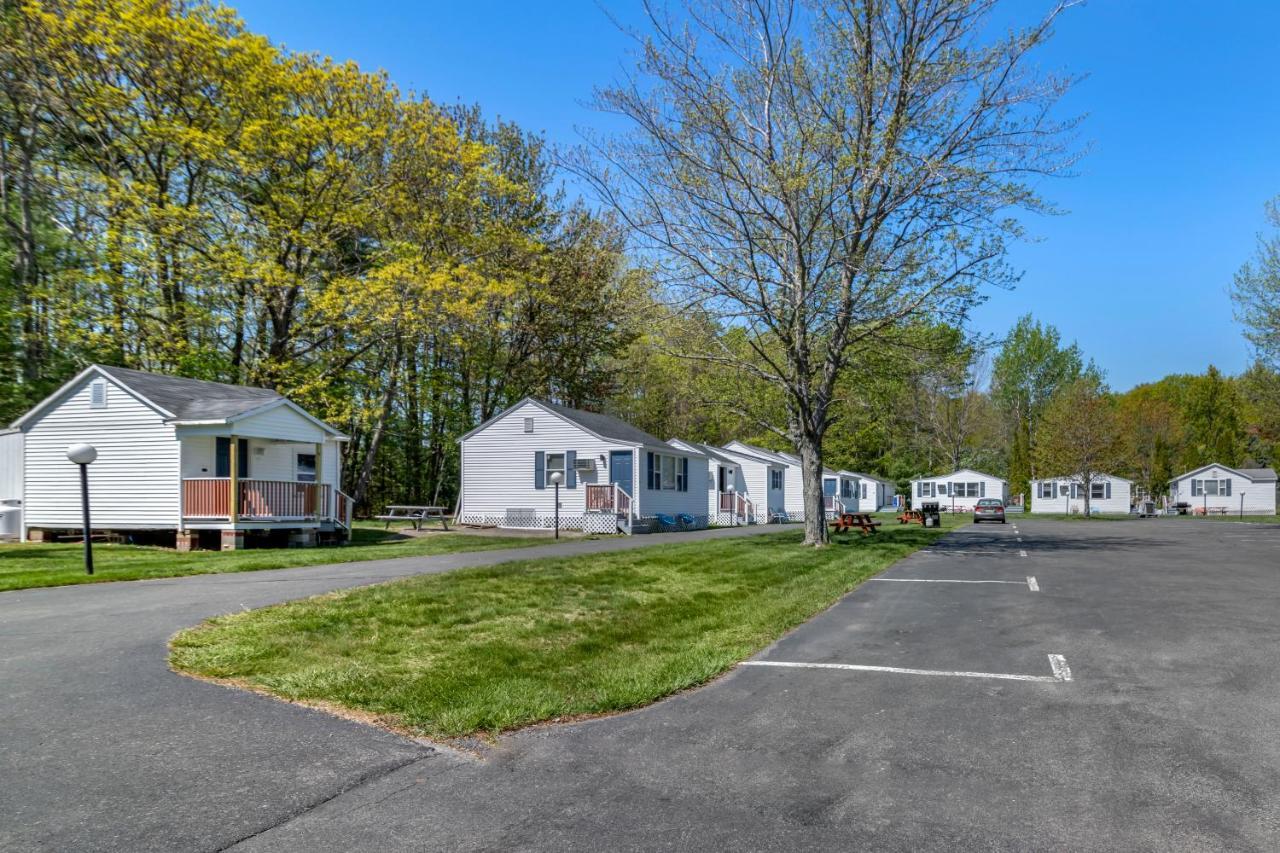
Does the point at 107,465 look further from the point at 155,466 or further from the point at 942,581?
the point at 942,581

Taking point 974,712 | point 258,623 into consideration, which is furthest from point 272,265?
point 974,712

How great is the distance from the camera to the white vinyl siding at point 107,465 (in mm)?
19500

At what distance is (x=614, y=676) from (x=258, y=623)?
150 inches

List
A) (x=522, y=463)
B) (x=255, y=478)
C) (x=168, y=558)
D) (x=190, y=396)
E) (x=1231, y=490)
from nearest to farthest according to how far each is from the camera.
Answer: (x=168, y=558) → (x=190, y=396) → (x=255, y=478) → (x=522, y=463) → (x=1231, y=490)

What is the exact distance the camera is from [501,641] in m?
7.17

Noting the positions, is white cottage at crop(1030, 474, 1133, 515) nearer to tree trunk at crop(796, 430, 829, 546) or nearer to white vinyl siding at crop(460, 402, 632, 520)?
white vinyl siding at crop(460, 402, 632, 520)

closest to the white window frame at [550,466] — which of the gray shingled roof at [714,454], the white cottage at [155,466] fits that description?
the white cottage at [155,466]

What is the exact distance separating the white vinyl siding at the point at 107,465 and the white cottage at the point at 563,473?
11323mm

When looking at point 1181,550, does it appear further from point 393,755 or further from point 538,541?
point 393,755

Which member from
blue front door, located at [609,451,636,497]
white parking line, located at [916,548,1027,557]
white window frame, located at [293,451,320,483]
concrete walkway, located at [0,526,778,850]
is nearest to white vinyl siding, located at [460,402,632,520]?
blue front door, located at [609,451,636,497]

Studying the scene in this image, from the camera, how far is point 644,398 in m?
A: 51.6

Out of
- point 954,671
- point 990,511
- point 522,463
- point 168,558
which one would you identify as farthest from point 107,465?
point 990,511

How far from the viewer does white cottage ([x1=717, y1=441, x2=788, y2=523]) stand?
40438 mm

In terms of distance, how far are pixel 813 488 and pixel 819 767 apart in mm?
16020
